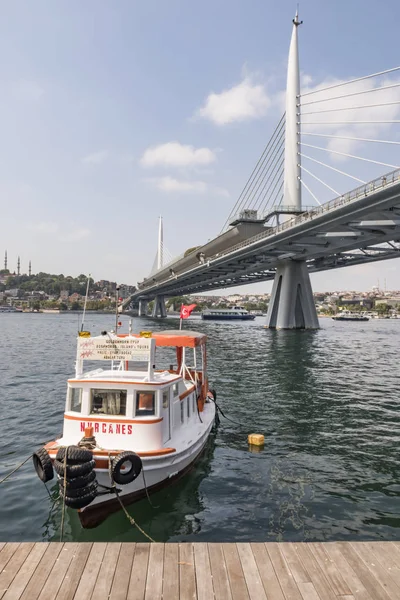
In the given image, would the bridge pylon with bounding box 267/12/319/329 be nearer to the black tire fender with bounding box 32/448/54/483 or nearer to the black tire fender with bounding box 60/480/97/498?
the black tire fender with bounding box 32/448/54/483

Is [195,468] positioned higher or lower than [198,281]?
lower

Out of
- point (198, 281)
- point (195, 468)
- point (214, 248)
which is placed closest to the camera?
point (195, 468)

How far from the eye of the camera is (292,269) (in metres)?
72.1

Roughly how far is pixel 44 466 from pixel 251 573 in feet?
17.4

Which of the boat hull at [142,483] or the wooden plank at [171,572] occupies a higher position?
the wooden plank at [171,572]

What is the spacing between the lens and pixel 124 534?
848cm

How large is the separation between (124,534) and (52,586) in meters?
3.23

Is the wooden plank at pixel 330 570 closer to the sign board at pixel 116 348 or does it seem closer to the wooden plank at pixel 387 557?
the wooden plank at pixel 387 557

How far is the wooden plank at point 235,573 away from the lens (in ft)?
17.3

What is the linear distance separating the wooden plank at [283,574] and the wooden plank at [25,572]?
134 inches

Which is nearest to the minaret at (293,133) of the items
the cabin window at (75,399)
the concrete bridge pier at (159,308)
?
the cabin window at (75,399)

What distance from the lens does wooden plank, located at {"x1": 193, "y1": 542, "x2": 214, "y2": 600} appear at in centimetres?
531

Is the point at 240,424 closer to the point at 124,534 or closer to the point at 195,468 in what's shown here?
the point at 195,468

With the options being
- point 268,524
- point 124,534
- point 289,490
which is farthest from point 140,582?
point 289,490
